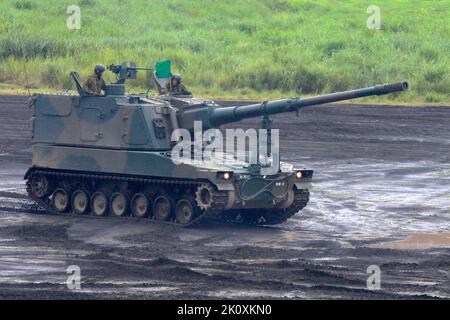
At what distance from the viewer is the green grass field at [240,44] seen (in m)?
47.0

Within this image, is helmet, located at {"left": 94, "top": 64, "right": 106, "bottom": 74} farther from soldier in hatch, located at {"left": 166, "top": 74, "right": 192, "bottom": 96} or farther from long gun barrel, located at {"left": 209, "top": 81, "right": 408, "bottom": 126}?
long gun barrel, located at {"left": 209, "top": 81, "right": 408, "bottom": 126}

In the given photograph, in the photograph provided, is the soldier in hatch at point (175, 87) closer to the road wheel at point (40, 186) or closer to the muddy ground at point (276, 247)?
the road wheel at point (40, 186)

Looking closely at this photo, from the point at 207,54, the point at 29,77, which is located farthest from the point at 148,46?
the point at 29,77

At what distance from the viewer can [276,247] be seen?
805 inches

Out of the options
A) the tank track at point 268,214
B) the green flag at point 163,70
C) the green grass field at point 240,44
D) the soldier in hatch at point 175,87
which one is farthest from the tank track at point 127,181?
the green grass field at point 240,44

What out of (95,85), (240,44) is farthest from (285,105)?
(240,44)

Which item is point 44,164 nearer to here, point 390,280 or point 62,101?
point 62,101

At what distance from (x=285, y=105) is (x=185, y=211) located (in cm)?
254

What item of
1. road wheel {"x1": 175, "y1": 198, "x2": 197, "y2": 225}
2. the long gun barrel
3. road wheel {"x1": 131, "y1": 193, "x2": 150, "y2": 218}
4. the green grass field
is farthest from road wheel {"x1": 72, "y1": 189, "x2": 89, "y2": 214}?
the green grass field

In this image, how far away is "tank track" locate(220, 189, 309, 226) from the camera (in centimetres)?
2297

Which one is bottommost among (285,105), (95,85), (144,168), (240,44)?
(144,168)

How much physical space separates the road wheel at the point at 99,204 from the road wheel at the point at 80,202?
147 mm

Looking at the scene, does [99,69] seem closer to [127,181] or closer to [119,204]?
[127,181]
